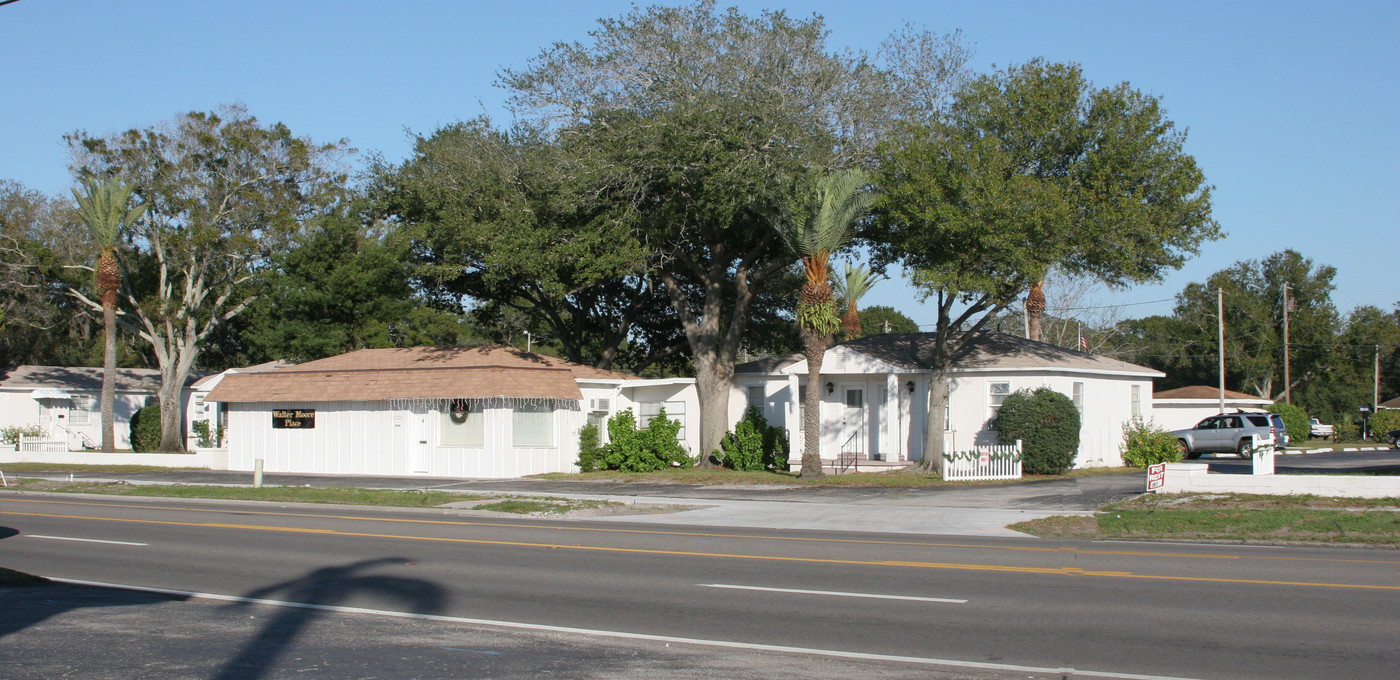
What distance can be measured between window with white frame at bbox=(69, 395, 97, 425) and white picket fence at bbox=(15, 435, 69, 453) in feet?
5.29

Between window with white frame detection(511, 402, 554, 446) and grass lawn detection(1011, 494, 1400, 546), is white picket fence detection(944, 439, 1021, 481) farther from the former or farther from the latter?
window with white frame detection(511, 402, 554, 446)

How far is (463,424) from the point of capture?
31.9 metres

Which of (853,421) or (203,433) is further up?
(853,421)

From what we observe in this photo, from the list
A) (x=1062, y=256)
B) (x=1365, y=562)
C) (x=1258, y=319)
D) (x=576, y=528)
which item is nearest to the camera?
(x=1365, y=562)

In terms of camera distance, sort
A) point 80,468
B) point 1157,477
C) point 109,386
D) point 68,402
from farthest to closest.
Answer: point 68,402 → point 109,386 → point 80,468 → point 1157,477

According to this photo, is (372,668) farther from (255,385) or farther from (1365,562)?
(255,385)

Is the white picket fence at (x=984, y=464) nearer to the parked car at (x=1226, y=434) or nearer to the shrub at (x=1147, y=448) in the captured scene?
the shrub at (x=1147, y=448)

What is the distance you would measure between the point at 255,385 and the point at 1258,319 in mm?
57888

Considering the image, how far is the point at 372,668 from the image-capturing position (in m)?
7.83

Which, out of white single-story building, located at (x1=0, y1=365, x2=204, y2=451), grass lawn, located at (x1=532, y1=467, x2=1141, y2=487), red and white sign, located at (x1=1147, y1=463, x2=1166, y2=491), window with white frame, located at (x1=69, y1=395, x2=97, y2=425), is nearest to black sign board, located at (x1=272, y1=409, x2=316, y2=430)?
grass lawn, located at (x1=532, y1=467, x2=1141, y2=487)

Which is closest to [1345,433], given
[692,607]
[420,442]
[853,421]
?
[853,421]

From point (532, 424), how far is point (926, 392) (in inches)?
460

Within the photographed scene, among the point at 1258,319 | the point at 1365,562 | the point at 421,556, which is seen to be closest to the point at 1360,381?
the point at 1258,319

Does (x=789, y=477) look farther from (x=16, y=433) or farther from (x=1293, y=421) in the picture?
(x=16, y=433)
